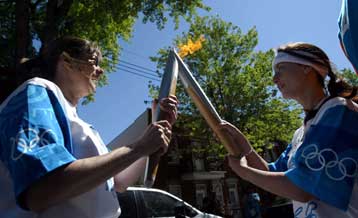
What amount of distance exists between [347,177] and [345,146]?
144 mm

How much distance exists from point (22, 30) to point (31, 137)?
24.3 feet

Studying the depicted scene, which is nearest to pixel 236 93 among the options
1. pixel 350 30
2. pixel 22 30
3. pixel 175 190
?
pixel 175 190

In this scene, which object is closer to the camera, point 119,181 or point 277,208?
point 119,181

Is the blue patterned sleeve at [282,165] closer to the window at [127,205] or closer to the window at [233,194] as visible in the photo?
the window at [127,205]

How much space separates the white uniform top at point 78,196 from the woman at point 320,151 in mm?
853

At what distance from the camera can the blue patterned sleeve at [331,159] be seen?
147cm

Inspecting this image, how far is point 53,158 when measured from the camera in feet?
3.56

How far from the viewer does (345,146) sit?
152cm

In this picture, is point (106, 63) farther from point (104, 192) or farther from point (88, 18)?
point (104, 192)

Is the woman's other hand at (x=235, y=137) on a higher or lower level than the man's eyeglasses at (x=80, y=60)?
lower

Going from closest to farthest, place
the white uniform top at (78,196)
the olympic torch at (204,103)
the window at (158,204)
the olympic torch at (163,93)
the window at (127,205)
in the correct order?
the white uniform top at (78,196), the olympic torch at (163,93), the olympic torch at (204,103), the window at (127,205), the window at (158,204)

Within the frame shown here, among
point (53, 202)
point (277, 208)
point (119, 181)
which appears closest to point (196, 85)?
point (119, 181)

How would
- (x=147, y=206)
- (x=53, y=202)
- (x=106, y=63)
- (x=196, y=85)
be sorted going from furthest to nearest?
(x=106, y=63), (x=147, y=206), (x=196, y=85), (x=53, y=202)

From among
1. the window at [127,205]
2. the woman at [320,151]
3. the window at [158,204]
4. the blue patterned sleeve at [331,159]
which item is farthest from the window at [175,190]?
the blue patterned sleeve at [331,159]
